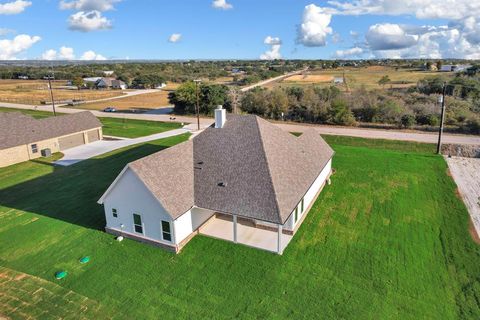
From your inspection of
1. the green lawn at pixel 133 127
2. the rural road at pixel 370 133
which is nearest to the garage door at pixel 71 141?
the green lawn at pixel 133 127

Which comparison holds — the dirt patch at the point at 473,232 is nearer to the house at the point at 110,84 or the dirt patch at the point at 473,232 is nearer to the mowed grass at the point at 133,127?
the mowed grass at the point at 133,127

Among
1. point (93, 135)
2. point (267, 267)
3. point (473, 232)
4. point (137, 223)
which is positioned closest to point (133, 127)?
point (93, 135)

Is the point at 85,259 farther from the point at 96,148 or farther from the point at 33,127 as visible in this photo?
the point at 33,127

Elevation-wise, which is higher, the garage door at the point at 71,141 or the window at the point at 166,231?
the garage door at the point at 71,141

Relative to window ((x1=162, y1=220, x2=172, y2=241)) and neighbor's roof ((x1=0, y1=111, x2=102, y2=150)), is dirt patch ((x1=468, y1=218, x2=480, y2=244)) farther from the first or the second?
neighbor's roof ((x1=0, y1=111, x2=102, y2=150))

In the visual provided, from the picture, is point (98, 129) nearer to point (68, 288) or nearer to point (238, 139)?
point (238, 139)

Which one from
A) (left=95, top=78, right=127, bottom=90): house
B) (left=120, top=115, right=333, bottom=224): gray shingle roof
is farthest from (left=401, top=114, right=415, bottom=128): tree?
(left=95, top=78, right=127, bottom=90): house

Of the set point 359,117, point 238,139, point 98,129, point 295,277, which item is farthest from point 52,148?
point 359,117
